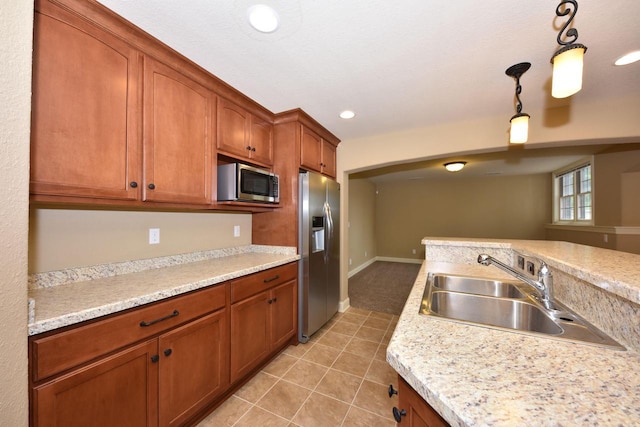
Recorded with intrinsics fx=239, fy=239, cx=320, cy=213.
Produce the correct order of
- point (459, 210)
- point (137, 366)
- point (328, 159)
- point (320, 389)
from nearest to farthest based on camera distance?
point (137, 366), point (320, 389), point (328, 159), point (459, 210)

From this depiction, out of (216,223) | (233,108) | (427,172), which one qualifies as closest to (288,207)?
(216,223)

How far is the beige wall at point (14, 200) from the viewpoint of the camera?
2.59 feet

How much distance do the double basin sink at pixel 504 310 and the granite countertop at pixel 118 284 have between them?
1.30m

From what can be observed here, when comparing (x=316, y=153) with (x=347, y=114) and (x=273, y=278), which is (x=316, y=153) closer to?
(x=347, y=114)

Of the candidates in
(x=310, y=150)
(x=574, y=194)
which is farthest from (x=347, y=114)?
(x=574, y=194)

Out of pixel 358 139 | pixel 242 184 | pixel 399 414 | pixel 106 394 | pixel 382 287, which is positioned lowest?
pixel 382 287

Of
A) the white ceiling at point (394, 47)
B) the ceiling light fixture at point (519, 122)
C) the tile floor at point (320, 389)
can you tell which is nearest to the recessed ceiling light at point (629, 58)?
the white ceiling at point (394, 47)

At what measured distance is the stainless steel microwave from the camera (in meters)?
1.86

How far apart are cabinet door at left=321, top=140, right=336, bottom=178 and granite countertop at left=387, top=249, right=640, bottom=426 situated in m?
2.33

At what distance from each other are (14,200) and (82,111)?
0.62 meters

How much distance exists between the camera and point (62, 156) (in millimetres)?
1135

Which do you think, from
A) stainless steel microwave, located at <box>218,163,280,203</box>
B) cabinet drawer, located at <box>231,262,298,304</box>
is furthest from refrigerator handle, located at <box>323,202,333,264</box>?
stainless steel microwave, located at <box>218,163,280,203</box>

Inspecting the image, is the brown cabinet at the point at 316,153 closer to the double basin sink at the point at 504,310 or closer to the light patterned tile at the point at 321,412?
the double basin sink at the point at 504,310

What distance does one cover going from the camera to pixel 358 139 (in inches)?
126
